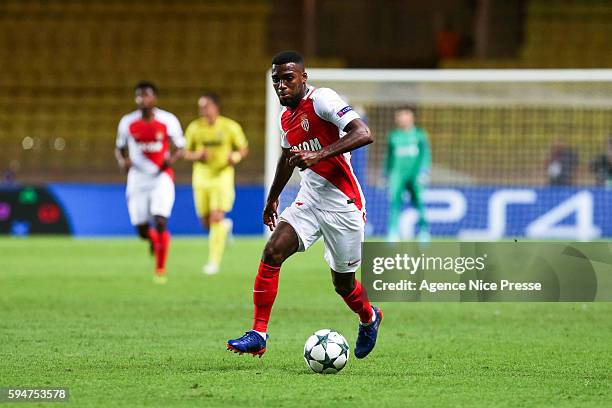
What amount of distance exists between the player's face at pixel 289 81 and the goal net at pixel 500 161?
1010 cm

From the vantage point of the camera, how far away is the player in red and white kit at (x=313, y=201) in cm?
743

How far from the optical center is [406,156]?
1836 cm

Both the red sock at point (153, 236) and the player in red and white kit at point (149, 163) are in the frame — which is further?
the red sock at point (153, 236)

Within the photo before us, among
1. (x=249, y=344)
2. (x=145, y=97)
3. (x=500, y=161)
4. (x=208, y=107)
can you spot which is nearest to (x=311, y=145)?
(x=249, y=344)

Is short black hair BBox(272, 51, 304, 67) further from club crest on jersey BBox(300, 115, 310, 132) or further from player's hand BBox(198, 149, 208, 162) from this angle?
player's hand BBox(198, 149, 208, 162)

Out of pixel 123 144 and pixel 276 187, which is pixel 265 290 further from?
pixel 123 144

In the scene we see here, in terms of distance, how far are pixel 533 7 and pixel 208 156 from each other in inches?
601

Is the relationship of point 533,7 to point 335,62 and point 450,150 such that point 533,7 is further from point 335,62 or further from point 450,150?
point 450,150

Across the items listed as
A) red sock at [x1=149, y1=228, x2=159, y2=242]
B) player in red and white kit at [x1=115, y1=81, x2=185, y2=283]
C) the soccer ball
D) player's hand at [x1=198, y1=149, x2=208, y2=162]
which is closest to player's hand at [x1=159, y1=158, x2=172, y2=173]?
player in red and white kit at [x1=115, y1=81, x2=185, y2=283]

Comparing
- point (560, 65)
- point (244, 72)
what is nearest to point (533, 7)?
point (560, 65)

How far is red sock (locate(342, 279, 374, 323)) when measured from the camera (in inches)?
307

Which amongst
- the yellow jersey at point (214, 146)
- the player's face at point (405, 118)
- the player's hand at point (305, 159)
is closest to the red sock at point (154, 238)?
the yellow jersey at point (214, 146)

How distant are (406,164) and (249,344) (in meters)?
11.4

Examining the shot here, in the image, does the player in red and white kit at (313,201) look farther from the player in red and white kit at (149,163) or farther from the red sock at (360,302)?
the player in red and white kit at (149,163)
